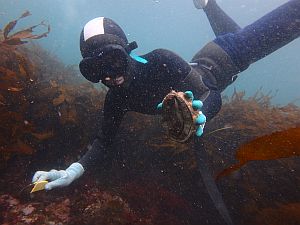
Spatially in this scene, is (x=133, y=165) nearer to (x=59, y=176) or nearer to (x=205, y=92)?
(x=59, y=176)

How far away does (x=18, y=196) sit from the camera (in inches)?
123

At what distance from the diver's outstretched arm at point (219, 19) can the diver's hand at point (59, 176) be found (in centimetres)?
433

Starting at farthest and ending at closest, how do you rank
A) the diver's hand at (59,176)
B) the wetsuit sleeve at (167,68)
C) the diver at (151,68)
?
the wetsuit sleeve at (167,68) < the diver at (151,68) < the diver's hand at (59,176)

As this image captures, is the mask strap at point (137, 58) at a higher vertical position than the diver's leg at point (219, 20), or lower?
lower

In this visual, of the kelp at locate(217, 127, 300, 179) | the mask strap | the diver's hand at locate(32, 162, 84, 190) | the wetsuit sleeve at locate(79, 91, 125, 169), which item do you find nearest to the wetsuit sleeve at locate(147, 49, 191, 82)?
the mask strap

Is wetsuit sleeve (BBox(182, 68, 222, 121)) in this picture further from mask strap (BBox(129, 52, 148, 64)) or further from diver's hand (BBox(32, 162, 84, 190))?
diver's hand (BBox(32, 162, 84, 190))

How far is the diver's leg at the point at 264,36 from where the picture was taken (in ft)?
15.3

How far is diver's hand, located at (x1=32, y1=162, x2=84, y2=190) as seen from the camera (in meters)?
3.09

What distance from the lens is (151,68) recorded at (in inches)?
154

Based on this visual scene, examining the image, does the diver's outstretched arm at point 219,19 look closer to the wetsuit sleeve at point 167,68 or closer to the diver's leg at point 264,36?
the diver's leg at point 264,36

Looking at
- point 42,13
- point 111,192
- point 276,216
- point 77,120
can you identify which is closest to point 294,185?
point 276,216

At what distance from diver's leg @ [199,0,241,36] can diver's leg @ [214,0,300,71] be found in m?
0.93

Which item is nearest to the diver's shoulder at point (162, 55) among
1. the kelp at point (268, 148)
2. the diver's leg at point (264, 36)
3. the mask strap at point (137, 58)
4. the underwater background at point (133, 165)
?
the mask strap at point (137, 58)

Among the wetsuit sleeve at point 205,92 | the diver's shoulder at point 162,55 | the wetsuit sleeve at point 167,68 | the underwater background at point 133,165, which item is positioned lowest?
the underwater background at point 133,165
